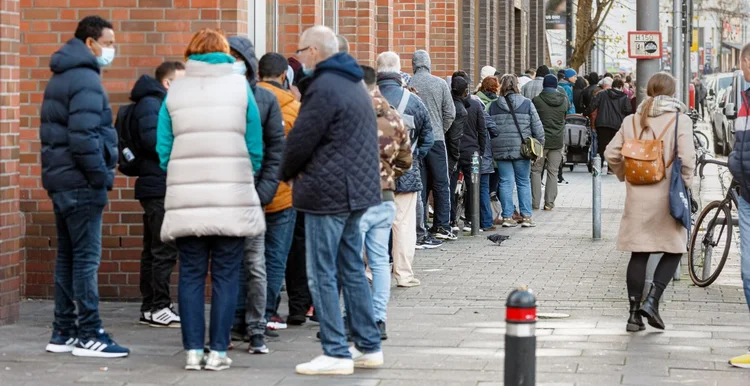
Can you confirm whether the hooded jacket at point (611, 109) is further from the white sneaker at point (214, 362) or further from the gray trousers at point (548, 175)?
the white sneaker at point (214, 362)

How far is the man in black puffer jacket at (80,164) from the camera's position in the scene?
25.7 feet

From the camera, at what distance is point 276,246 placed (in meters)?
8.73

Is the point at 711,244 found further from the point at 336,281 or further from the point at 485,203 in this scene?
the point at 485,203

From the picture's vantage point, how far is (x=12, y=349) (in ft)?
27.5

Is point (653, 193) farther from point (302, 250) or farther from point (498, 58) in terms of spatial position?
point (498, 58)

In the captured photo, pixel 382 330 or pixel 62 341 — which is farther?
pixel 382 330

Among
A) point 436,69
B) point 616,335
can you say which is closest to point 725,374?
point 616,335

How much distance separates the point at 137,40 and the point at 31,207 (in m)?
1.48

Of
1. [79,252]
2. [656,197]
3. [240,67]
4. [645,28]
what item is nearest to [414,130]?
[645,28]

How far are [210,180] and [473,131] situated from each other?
8405 mm

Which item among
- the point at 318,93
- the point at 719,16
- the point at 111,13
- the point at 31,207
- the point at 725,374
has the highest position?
the point at 719,16

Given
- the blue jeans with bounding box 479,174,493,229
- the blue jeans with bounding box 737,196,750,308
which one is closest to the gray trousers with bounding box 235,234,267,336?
the blue jeans with bounding box 737,196,750,308

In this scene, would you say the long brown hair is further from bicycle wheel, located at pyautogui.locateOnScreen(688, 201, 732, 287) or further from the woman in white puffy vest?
the woman in white puffy vest

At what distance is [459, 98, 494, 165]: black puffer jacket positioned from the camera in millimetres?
15586
